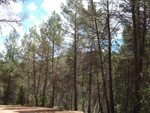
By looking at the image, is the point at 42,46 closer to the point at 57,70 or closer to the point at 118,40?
the point at 57,70

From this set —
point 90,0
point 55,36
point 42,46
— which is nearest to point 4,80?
point 42,46

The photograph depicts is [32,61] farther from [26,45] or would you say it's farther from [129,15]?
[129,15]

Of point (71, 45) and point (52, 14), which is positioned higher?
point (52, 14)

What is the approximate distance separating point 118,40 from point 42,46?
10832 millimetres

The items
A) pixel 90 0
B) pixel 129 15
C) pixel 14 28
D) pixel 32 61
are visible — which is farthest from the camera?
pixel 32 61

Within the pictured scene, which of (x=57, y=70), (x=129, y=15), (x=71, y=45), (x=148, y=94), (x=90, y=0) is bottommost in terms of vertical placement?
(x=148, y=94)

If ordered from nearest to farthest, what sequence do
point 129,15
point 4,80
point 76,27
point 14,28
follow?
1. point 14,28
2. point 129,15
3. point 76,27
4. point 4,80

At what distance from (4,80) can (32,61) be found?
19.5 feet

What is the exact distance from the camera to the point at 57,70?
16922 millimetres

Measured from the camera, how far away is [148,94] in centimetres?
587

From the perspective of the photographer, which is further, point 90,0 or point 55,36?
point 55,36

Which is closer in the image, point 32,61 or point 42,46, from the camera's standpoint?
point 42,46

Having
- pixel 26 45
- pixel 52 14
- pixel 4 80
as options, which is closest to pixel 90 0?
pixel 52 14

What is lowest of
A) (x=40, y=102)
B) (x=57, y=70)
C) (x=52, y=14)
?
(x=40, y=102)
